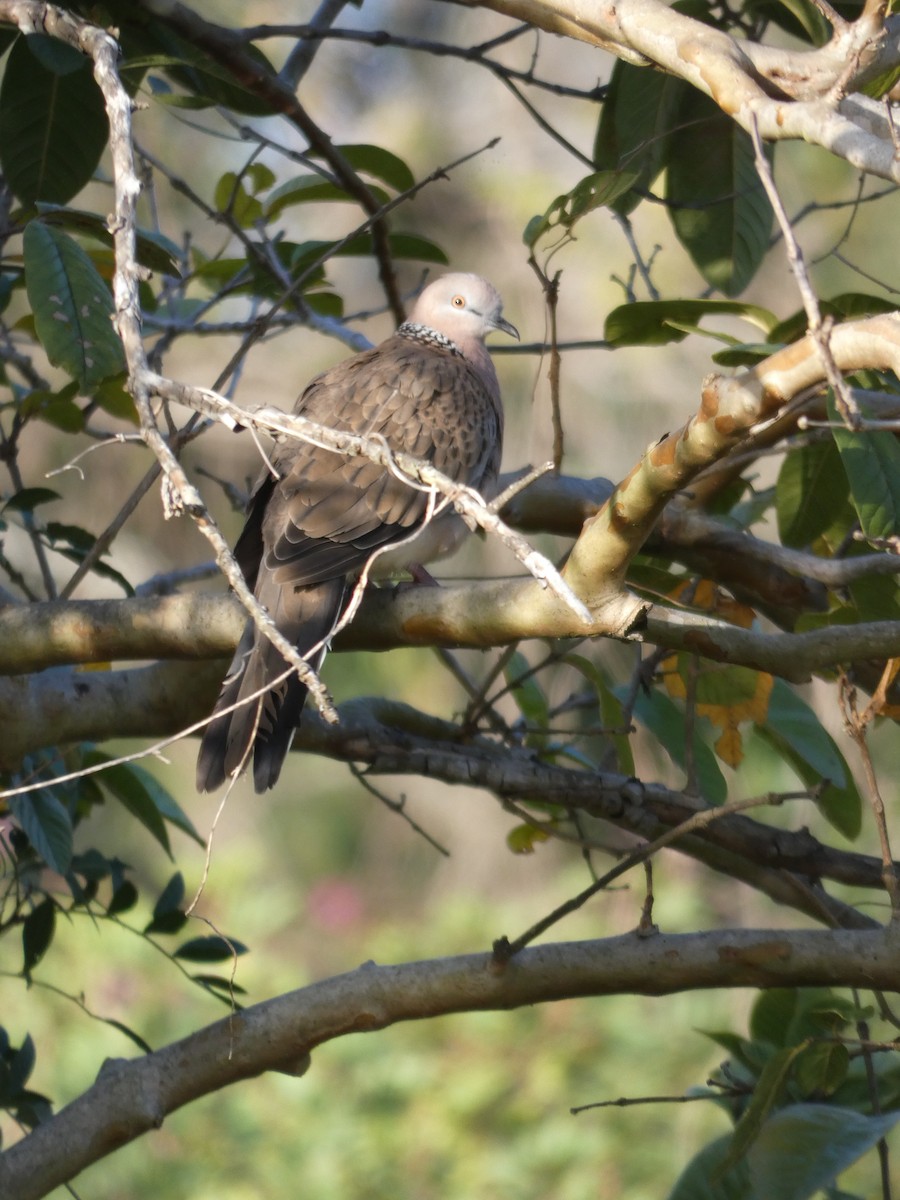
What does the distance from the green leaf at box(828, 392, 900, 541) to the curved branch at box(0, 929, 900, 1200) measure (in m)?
0.53

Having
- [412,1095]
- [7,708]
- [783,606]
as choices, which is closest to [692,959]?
[783,606]

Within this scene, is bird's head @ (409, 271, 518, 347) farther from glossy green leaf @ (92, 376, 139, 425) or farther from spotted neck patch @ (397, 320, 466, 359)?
glossy green leaf @ (92, 376, 139, 425)

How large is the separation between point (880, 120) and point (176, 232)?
8.19 meters

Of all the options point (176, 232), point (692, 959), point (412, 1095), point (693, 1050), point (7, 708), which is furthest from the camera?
point (176, 232)

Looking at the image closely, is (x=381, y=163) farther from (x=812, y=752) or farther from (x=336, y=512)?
(x=812, y=752)

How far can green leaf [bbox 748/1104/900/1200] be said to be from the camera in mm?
1631

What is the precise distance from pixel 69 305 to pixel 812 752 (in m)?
1.34

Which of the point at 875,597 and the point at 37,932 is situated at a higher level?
the point at 875,597

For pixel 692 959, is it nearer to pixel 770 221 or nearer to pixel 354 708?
pixel 354 708

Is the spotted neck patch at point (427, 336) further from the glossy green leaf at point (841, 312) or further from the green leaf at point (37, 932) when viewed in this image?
the green leaf at point (37, 932)

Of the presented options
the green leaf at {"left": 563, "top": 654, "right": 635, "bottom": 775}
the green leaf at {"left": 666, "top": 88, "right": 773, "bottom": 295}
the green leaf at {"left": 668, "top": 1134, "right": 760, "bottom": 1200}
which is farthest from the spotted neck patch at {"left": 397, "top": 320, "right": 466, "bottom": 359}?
the green leaf at {"left": 668, "top": 1134, "right": 760, "bottom": 1200}

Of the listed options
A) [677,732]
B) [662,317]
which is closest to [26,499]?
[662,317]

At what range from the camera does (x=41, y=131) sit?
90.4 inches

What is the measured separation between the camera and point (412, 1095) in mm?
5820
